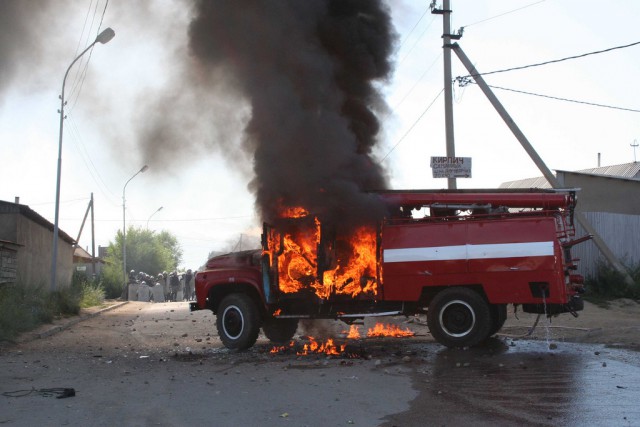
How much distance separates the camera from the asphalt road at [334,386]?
19.2 ft

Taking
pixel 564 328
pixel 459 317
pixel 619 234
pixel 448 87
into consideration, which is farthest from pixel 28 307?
pixel 619 234

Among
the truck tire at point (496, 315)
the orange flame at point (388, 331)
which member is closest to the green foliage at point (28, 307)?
the orange flame at point (388, 331)

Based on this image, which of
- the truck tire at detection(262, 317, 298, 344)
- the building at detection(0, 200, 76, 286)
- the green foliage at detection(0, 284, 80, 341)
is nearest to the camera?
the truck tire at detection(262, 317, 298, 344)

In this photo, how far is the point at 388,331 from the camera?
1355cm

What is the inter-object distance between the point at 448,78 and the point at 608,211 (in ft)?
34.2

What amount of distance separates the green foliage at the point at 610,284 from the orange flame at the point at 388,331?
257 inches

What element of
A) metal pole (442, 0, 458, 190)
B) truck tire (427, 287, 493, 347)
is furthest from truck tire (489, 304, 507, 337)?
metal pole (442, 0, 458, 190)

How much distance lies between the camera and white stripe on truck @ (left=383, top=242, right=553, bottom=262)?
940 centimetres

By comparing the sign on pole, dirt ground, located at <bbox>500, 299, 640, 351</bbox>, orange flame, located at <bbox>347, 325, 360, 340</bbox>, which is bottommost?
orange flame, located at <bbox>347, 325, 360, 340</bbox>

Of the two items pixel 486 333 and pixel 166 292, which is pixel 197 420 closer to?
pixel 486 333

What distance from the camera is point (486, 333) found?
9.59 metres

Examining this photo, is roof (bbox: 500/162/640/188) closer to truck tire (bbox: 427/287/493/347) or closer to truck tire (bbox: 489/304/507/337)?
truck tire (bbox: 489/304/507/337)

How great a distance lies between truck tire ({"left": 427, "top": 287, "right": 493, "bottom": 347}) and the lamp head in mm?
9824

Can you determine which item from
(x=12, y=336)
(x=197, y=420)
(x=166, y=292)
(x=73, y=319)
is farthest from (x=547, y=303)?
(x=166, y=292)
